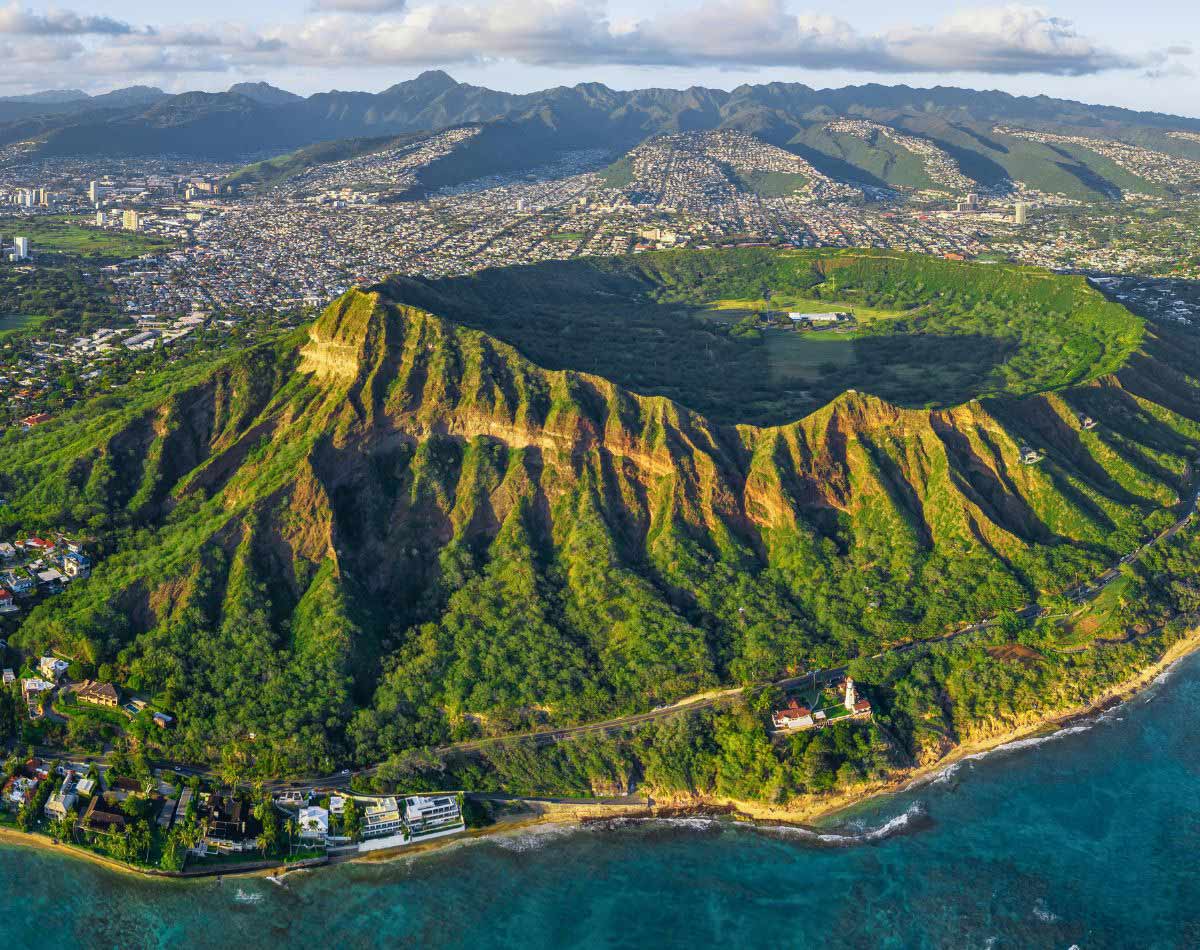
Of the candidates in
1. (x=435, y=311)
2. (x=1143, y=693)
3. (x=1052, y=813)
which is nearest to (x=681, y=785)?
(x=1052, y=813)

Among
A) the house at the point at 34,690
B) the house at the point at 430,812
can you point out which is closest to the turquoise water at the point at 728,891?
the house at the point at 430,812

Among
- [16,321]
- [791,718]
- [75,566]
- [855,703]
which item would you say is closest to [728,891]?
[791,718]

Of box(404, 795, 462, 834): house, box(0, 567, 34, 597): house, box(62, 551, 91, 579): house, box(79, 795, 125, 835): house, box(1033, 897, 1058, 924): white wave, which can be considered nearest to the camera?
box(1033, 897, 1058, 924): white wave

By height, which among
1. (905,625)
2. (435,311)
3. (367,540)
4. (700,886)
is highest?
(435,311)

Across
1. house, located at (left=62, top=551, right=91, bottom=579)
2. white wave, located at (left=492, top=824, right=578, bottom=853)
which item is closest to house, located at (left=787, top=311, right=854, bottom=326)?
house, located at (left=62, top=551, right=91, bottom=579)

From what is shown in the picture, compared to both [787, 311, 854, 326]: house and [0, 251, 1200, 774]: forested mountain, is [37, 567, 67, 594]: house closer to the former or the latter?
[0, 251, 1200, 774]: forested mountain

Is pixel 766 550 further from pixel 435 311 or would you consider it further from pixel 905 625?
pixel 435 311

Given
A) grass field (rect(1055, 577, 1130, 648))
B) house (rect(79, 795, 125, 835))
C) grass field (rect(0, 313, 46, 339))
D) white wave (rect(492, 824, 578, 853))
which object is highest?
grass field (rect(0, 313, 46, 339))
